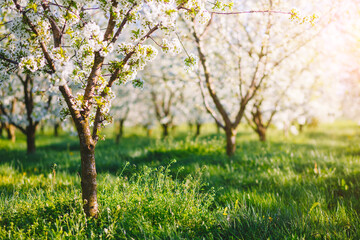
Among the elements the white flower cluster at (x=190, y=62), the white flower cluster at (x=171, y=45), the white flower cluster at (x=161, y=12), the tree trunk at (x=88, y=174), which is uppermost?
the white flower cluster at (x=161, y=12)

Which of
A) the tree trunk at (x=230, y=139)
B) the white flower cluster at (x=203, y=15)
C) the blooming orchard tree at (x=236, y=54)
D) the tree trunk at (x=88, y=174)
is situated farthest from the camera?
the tree trunk at (x=230, y=139)

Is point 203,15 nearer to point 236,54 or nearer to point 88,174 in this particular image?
point 88,174

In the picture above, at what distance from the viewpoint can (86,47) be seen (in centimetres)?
262

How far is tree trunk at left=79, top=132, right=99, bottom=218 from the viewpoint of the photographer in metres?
3.02

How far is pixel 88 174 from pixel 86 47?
1.45 metres

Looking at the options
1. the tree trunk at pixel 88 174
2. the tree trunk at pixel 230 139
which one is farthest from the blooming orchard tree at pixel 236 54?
the tree trunk at pixel 88 174

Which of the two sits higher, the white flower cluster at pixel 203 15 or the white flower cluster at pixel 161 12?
the white flower cluster at pixel 203 15

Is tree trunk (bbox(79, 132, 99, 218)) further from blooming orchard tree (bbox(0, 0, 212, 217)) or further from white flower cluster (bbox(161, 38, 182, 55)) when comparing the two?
white flower cluster (bbox(161, 38, 182, 55))

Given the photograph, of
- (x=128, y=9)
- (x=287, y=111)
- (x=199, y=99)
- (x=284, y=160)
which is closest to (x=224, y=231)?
(x=128, y=9)

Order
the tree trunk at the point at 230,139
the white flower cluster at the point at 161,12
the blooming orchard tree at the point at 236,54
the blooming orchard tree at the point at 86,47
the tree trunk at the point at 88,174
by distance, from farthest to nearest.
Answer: the tree trunk at the point at 230,139
the blooming orchard tree at the point at 236,54
the tree trunk at the point at 88,174
the blooming orchard tree at the point at 86,47
the white flower cluster at the point at 161,12

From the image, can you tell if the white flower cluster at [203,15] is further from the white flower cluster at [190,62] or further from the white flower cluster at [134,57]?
the white flower cluster at [134,57]

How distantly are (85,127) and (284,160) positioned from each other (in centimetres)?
490

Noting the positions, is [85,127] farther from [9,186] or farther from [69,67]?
[9,186]

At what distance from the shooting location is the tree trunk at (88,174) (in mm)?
3016
